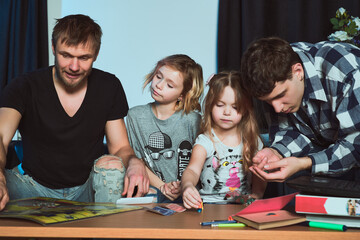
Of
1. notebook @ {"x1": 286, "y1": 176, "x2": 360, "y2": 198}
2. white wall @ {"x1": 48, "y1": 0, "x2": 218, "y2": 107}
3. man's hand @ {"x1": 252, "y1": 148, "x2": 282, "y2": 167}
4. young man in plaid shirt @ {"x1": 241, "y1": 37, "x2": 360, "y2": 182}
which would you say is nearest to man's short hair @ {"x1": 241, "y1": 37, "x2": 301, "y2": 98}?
young man in plaid shirt @ {"x1": 241, "y1": 37, "x2": 360, "y2": 182}

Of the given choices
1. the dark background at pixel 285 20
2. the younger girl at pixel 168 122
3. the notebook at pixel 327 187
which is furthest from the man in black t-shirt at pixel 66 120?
the dark background at pixel 285 20

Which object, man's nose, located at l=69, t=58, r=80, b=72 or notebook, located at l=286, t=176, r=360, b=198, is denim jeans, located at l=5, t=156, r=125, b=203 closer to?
man's nose, located at l=69, t=58, r=80, b=72

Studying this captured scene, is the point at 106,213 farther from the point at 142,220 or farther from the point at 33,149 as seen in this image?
the point at 33,149

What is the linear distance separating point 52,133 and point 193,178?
642 millimetres

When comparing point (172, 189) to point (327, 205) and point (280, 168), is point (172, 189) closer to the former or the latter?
point (280, 168)

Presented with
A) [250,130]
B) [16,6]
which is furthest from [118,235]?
[16,6]

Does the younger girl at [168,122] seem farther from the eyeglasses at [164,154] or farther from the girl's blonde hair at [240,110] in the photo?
the girl's blonde hair at [240,110]

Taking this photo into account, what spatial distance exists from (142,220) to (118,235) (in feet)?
0.37

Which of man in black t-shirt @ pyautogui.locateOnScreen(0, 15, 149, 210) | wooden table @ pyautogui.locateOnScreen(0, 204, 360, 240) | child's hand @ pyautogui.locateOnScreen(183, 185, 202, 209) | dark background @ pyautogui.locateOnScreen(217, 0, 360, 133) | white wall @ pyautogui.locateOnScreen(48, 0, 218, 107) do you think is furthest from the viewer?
white wall @ pyautogui.locateOnScreen(48, 0, 218, 107)

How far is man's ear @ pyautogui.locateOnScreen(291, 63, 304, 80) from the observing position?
1.54m

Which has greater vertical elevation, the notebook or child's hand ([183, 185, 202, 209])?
the notebook

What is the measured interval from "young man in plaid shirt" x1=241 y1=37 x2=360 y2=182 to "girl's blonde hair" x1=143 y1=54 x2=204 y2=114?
0.42 meters

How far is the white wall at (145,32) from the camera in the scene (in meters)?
3.45

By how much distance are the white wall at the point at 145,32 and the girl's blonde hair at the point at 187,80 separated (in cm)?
142
